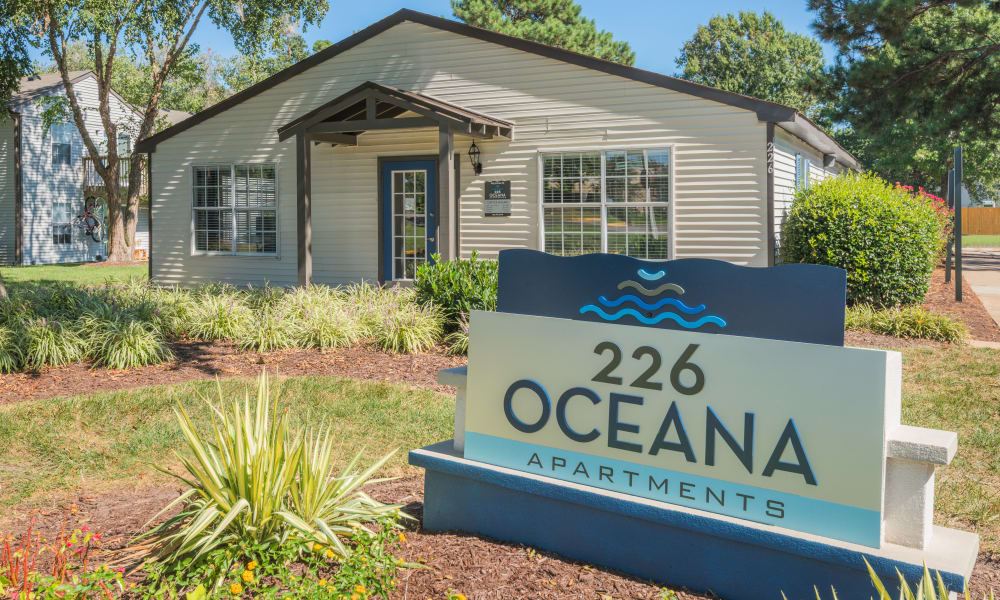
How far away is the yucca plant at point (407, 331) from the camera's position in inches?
343

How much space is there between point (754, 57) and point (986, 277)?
2537 centimetres

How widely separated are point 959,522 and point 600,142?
881cm

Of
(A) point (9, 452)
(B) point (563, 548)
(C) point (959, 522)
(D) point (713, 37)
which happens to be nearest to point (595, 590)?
(B) point (563, 548)

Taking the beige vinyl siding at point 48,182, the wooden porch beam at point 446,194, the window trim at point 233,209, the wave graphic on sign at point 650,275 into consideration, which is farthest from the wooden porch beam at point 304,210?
the beige vinyl siding at point 48,182

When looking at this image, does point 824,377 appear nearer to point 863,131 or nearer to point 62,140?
point 863,131

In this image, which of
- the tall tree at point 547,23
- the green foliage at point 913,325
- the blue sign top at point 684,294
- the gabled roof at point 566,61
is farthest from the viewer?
the tall tree at point 547,23

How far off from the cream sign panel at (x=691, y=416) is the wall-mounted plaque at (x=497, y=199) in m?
9.32

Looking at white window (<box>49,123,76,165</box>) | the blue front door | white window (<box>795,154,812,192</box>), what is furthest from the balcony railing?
white window (<box>795,154,812,192</box>)

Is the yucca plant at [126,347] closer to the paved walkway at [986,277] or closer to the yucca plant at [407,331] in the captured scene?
the yucca plant at [407,331]

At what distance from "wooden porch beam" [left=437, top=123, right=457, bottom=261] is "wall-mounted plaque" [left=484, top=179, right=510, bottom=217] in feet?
3.32

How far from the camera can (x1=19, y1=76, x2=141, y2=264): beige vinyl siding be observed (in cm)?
2884

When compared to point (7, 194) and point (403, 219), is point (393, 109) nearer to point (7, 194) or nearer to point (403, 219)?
point (403, 219)

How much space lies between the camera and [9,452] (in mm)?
5250

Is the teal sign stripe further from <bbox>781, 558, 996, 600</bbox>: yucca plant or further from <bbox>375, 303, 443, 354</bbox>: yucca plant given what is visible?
<bbox>375, 303, 443, 354</bbox>: yucca plant
